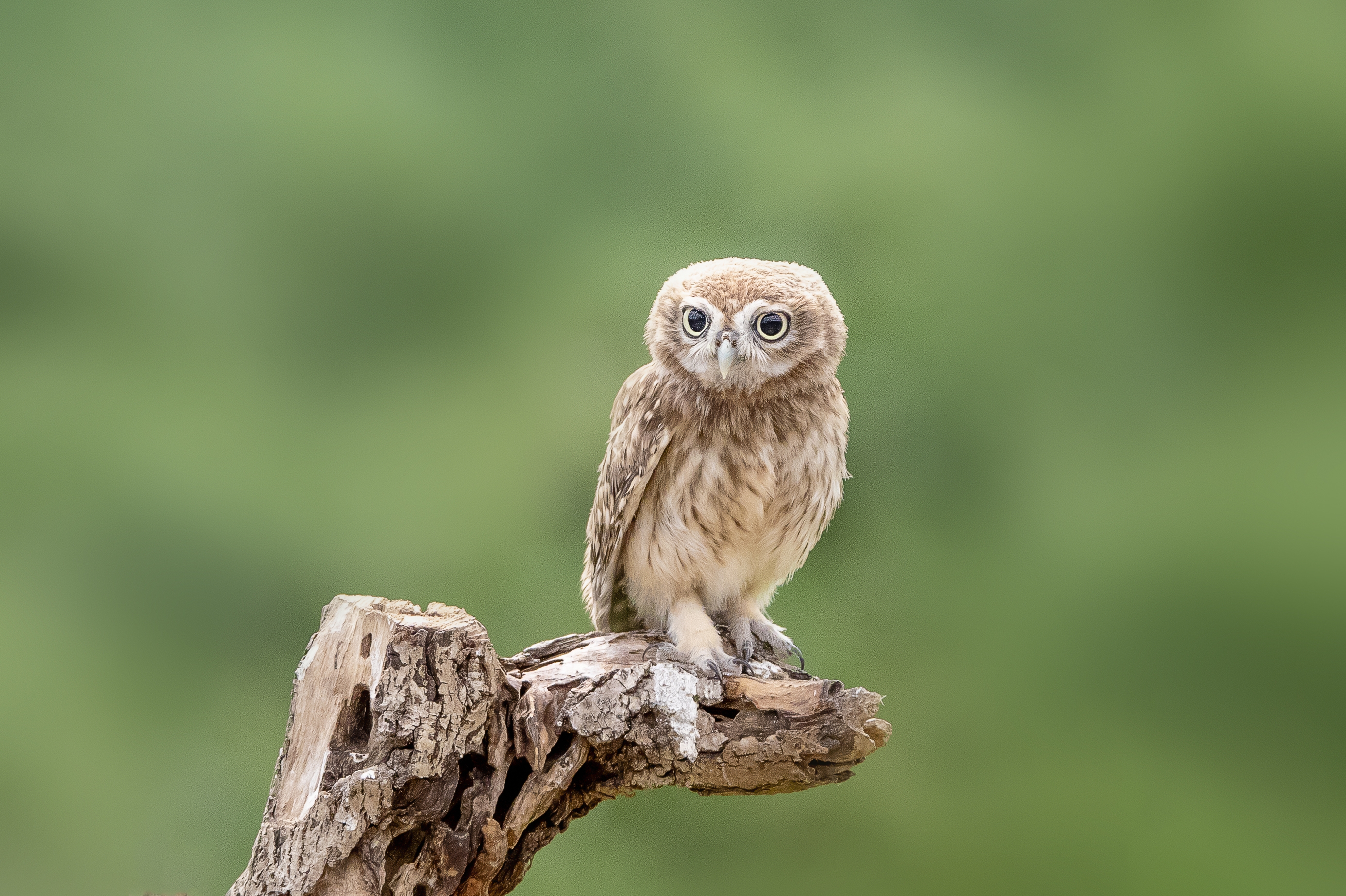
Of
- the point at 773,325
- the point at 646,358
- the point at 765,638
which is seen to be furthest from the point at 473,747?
the point at 646,358

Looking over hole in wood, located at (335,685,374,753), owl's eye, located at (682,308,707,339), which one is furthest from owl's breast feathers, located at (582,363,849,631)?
hole in wood, located at (335,685,374,753)

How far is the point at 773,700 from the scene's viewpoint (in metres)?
2.07

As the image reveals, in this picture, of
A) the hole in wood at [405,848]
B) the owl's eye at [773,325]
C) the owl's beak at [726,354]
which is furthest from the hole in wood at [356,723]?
the owl's eye at [773,325]

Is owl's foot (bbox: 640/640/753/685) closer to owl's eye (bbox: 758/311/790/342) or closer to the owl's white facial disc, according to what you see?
the owl's white facial disc

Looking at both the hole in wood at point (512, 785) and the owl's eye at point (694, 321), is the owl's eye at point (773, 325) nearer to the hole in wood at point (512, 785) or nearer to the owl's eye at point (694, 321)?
the owl's eye at point (694, 321)

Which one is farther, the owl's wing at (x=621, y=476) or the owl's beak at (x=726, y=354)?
the owl's wing at (x=621, y=476)

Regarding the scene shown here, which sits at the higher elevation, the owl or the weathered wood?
the owl

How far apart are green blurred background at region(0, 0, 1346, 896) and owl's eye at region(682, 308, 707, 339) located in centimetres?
101

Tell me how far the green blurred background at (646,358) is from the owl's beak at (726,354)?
3.58ft

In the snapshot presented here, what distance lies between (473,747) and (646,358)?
1531 mm

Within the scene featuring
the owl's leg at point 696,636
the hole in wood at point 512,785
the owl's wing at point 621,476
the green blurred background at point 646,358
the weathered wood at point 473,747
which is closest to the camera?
the weathered wood at point 473,747

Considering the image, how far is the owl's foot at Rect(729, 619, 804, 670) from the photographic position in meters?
2.51

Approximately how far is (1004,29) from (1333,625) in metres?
1.89

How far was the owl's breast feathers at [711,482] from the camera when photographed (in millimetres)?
2303
